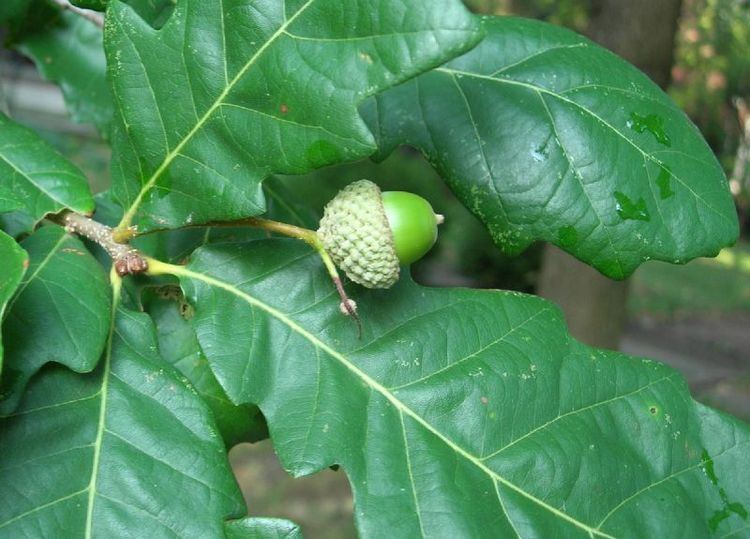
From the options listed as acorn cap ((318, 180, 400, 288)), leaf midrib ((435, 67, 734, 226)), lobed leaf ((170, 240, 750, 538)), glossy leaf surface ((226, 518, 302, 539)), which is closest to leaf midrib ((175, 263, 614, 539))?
lobed leaf ((170, 240, 750, 538))

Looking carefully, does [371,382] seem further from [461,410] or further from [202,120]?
[202,120]

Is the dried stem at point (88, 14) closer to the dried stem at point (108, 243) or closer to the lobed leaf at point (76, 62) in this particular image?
the lobed leaf at point (76, 62)

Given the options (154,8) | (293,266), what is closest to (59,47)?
(154,8)

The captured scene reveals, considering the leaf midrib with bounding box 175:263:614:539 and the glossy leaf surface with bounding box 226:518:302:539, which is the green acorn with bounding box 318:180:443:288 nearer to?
the leaf midrib with bounding box 175:263:614:539

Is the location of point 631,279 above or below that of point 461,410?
below

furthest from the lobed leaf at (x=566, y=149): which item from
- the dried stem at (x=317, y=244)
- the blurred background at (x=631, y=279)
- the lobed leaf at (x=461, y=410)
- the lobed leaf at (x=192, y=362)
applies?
the blurred background at (x=631, y=279)

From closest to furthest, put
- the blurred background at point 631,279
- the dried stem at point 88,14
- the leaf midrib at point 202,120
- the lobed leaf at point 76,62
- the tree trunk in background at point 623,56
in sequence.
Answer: the leaf midrib at point 202,120 → the dried stem at point 88,14 → the lobed leaf at point 76,62 → the tree trunk in background at point 623,56 → the blurred background at point 631,279

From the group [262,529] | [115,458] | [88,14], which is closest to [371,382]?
[262,529]
